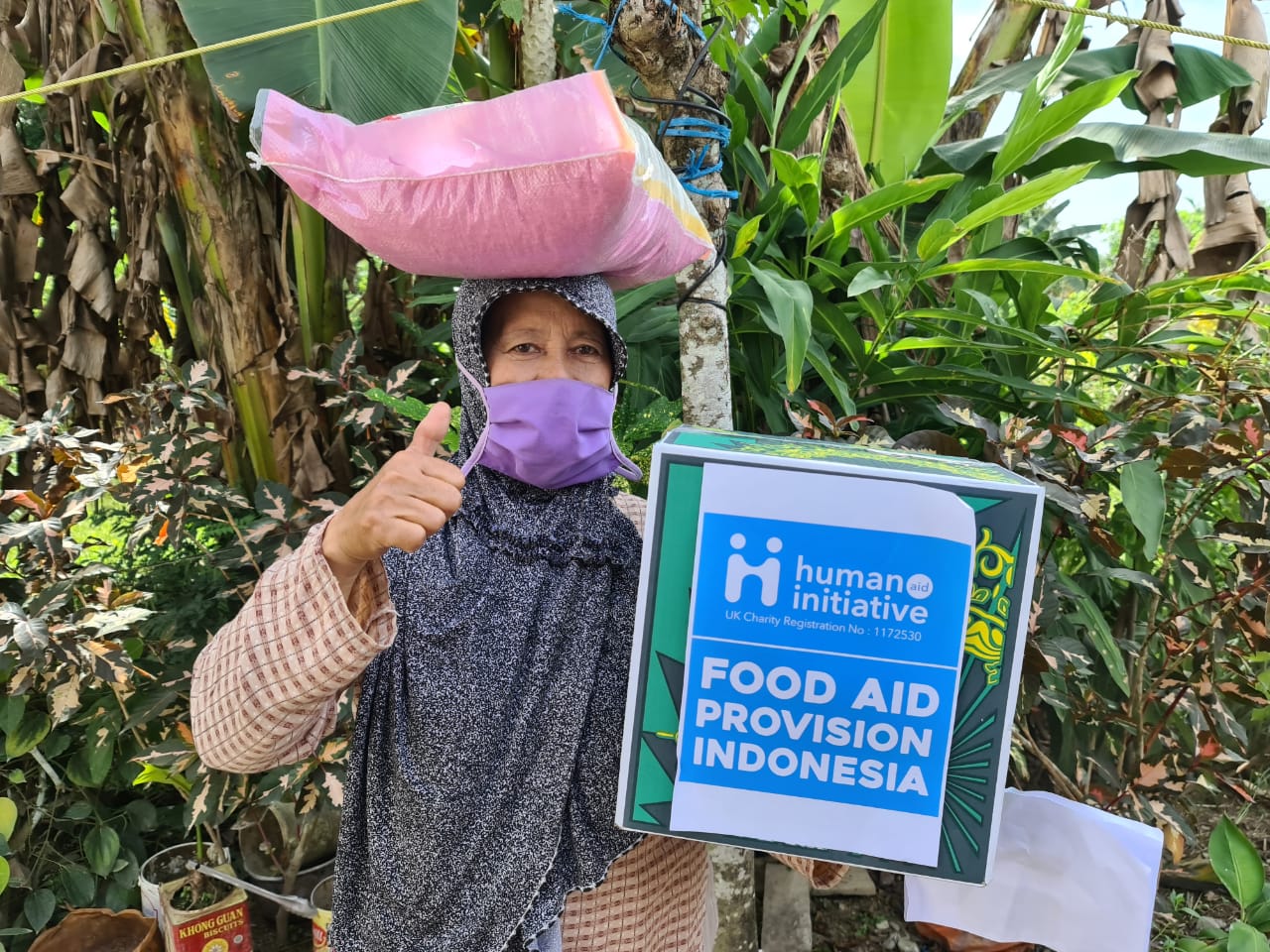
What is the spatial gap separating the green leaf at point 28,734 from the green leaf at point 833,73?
158 centimetres

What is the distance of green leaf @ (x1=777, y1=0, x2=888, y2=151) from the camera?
1.34 meters

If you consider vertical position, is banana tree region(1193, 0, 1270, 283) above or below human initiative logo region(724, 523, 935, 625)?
above

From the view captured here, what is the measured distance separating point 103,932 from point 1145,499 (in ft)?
5.95

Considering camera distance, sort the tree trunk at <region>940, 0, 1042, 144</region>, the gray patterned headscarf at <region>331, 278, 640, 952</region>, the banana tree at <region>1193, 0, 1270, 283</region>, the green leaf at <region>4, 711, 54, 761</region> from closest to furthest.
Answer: the gray patterned headscarf at <region>331, 278, 640, 952</region> → the green leaf at <region>4, 711, 54, 761</region> → the banana tree at <region>1193, 0, 1270, 283</region> → the tree trunk at <region>940, 0, 1042, 144</region>

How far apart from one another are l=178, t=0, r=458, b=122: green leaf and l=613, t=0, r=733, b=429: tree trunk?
37cm

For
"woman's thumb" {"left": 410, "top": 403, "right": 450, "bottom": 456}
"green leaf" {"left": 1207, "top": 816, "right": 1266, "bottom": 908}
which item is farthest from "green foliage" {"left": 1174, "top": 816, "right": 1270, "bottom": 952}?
"woman's thumb" {"left": 410, "top": 403, "right": 450, "bottom": 456}

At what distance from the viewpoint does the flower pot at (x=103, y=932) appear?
4.71ft

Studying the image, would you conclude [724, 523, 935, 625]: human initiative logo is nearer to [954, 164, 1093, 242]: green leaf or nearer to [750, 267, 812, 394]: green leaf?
[750, 267, 812, 394]: green leaf

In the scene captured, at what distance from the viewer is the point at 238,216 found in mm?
1498

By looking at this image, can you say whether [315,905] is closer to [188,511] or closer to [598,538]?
[188,511]

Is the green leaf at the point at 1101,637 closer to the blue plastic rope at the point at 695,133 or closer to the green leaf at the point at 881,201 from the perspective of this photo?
the green leaf at the point at 881,201

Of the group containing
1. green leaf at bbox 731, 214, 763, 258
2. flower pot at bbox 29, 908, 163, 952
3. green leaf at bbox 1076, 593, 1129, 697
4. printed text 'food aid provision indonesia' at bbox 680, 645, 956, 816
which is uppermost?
green leaf at bbox 731, 214, 763, 258

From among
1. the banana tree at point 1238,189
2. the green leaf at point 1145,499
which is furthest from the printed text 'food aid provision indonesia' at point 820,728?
the banana tree at point 1238,189

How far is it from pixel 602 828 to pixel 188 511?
2.83 ft
